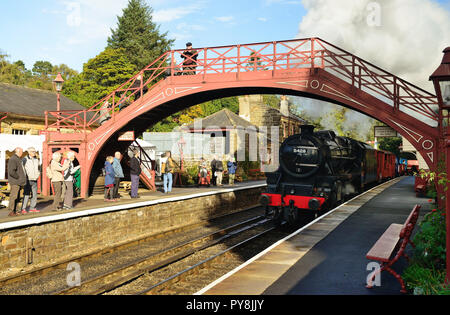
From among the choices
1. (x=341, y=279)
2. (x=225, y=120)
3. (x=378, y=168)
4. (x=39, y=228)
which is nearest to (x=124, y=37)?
(x=225, y=120)

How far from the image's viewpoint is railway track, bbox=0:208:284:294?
7.99 meters

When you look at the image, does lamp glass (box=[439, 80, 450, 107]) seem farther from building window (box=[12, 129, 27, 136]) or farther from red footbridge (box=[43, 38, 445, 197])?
building window (box=[12, 129, 27, 136])

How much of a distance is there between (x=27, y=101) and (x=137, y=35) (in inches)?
1186

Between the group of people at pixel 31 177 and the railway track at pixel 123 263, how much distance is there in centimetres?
205

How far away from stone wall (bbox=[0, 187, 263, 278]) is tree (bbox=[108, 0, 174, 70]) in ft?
125

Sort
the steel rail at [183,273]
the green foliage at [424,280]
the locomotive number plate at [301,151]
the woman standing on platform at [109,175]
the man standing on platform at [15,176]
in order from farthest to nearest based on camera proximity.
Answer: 1. the woman standing on platform at [109,175]
2. the locomotive number plate at [301,151]
3. the man standing on platform at [15,176]
4. the steel rail at [183,273]
5. the green foliage at [424,280]

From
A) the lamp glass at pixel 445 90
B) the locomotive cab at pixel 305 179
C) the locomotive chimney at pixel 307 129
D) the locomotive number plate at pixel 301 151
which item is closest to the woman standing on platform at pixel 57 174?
the locomotive cab at pixel 305 179

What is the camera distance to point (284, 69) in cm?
1385

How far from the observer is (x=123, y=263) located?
390 inches

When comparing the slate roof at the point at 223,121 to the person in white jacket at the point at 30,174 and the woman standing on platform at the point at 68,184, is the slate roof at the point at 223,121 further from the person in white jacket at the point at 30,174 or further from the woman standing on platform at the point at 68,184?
the person in white jacket at the point at 30,174

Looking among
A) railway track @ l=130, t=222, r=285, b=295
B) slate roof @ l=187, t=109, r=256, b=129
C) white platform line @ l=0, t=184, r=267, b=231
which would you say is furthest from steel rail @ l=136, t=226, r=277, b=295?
slate roof @ l=187, t=109, r=256, b=129

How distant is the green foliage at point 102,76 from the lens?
39875mm
